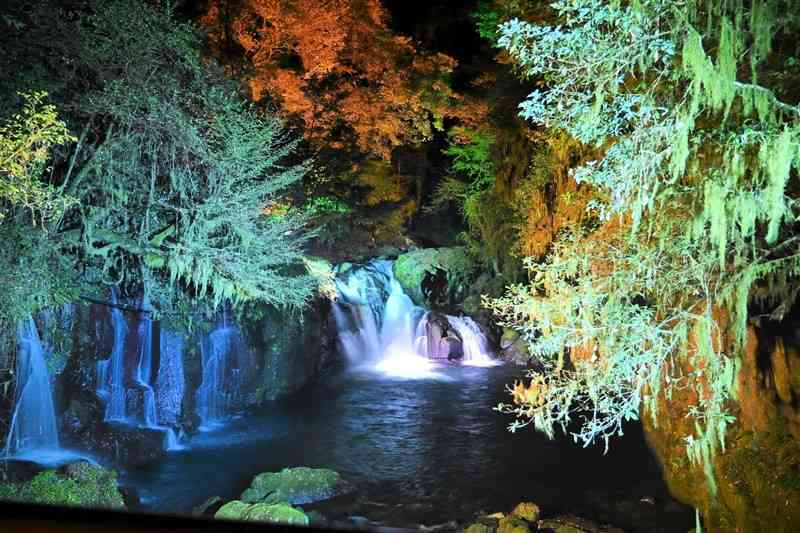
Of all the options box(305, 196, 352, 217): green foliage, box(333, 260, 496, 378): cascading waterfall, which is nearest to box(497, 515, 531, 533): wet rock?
box(333, 260, 496, 378): cascading waterfall

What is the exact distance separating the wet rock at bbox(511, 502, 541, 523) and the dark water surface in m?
0.58

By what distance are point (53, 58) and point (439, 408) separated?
9.10m

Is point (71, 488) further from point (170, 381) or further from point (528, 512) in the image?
point (528, 512)

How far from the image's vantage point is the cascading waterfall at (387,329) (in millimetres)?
16594

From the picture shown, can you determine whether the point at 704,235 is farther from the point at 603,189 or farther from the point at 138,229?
the point at 138,229

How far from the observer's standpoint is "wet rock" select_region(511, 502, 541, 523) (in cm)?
673

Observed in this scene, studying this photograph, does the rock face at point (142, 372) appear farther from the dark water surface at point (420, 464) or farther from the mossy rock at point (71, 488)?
the mossy rock at point (71, 488)

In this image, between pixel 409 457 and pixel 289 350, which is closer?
pixel 409 457

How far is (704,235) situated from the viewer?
4242 mm

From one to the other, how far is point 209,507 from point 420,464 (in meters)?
→ 3.29

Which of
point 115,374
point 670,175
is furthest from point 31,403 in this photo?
point 670,175

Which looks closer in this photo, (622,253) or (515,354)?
(622,253)

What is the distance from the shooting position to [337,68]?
48.2 ft

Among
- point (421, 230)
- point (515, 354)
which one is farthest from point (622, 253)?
point (421, 230)
